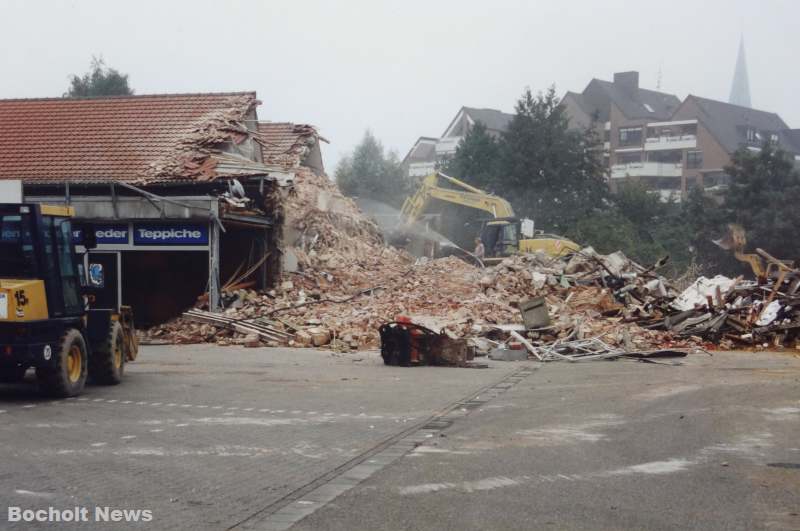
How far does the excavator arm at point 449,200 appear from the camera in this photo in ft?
157

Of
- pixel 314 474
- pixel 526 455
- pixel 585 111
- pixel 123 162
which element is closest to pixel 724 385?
pixel 526 455

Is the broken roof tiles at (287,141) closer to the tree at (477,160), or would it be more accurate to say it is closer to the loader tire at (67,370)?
the loader tire at (67,370)

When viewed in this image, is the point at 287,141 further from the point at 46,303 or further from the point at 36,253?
the point at 46,303

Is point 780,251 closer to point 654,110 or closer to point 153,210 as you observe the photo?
point 153,210

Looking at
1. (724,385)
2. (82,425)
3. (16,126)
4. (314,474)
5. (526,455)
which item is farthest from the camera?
(16,126)

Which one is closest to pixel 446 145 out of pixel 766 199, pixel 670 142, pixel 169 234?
pixel 670 142

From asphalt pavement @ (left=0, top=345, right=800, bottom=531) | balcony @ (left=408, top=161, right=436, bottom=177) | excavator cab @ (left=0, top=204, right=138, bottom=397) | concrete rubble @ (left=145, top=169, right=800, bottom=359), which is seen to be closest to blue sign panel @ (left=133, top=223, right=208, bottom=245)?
concrete rubble @ (left=145, top=169, right=800, bottom=359)

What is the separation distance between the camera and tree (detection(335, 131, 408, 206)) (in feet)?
250

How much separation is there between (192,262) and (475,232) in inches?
1312

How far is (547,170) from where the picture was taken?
6981 centimetres

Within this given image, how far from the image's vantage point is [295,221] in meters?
32.2

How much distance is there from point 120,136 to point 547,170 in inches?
1757

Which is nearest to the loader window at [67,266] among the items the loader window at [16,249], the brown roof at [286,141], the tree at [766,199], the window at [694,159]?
the loader window at [16,249]

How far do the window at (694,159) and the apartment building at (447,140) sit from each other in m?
18.1
